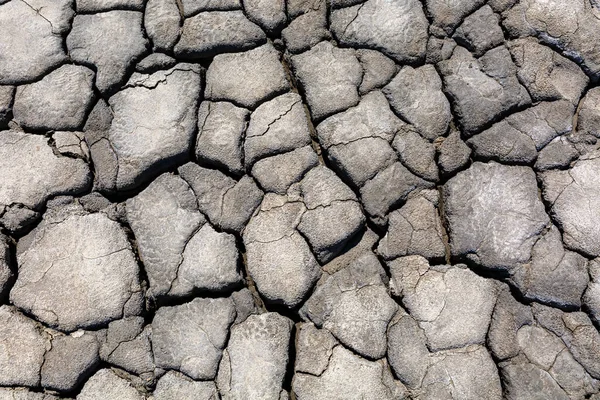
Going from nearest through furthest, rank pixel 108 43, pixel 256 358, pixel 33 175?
pixel 256 358, pixel 33 175, pixel 108 43

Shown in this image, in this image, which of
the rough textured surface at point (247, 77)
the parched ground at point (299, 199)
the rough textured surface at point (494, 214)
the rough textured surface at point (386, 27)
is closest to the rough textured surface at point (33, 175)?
the parched ground at point (299, 199)

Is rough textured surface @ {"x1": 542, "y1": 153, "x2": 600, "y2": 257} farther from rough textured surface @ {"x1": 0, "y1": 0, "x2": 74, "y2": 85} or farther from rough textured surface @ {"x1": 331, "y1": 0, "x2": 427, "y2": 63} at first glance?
rough textured surface @ {"x1": 0, "y1": 0, "x2": 74, "y2": 85}

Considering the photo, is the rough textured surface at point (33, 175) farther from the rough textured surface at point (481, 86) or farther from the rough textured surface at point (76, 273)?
the rough textured surface at point (481, 86)

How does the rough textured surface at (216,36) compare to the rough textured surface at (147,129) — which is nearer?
the rough textured surface at (147,129)

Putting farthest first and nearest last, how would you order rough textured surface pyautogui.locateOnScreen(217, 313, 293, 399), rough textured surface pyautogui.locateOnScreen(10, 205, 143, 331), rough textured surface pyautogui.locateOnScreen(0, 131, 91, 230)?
rough textured surface pyautogui.locateOnScreen(0, 131, 91, 230) → rough textured surface pyautogui.locateOnScreen(10, 205, 143, 331) → rough textured surface pyautogui.locateOnScreen(217, 313, 293, 399)

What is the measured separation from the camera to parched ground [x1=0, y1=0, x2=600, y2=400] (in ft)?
5.84

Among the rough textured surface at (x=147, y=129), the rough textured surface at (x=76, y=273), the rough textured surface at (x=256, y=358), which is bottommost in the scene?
the rough textured surface at (x=256, y=358)

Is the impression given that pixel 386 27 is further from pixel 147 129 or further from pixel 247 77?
pixel 147 129

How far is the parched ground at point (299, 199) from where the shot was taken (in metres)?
1.78

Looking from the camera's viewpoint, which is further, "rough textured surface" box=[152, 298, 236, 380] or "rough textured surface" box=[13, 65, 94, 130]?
"rough textured surface" box=[13, 65, 94, 130]

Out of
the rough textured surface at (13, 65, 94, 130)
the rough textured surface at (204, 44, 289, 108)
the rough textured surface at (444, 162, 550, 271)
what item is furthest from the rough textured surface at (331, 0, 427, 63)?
the rough textured surface at (13, 65, 94, 130)

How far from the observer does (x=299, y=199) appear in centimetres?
192

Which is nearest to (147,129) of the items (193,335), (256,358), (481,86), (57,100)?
(57,100)

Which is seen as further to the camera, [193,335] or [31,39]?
[31,39]
